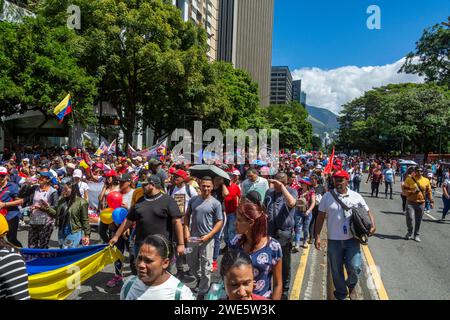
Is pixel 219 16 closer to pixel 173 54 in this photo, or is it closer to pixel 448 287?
pixel 173 54

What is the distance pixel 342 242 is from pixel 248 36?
111 meters

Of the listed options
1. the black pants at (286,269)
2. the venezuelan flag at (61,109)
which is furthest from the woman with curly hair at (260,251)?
the venezuelan flag at (61,109)

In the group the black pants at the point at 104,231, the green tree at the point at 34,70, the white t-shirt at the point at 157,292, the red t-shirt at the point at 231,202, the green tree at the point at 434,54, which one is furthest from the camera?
the green tree at the point at 434,54

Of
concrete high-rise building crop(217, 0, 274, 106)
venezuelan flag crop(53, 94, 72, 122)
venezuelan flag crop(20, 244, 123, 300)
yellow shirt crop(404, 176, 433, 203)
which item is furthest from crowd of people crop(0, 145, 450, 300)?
concrete high-rise building crop(217, 0, 274, 106)

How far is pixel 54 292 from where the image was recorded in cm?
436

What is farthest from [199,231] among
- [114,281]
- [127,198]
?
[127,198]

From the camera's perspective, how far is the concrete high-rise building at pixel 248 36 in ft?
302

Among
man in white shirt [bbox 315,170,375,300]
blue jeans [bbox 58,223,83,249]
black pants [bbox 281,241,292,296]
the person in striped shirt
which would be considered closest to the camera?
the person in striped shirt

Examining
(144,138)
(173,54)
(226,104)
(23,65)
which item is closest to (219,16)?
(144,138)

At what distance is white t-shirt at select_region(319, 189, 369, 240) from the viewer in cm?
484

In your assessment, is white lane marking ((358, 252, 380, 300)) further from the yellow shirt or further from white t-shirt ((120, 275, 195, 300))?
white t-shirt ((120, 275, 195, 300))

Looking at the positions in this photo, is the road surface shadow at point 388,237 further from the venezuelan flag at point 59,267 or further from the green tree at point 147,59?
the green tree at point 147,59

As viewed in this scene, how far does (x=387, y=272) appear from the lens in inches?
254

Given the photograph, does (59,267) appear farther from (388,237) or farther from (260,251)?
(388,237)
